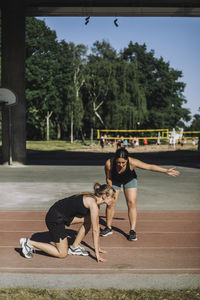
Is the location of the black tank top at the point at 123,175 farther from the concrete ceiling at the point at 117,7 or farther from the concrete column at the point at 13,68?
the concrete ceiling at the point at 117,7

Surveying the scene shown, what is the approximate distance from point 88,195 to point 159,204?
4620mm

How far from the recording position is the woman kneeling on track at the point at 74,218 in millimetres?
5098

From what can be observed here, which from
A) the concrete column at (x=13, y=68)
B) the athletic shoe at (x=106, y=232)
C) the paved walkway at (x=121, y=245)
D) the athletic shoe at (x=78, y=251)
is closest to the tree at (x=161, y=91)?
the concrete column at (x=13, y=68)

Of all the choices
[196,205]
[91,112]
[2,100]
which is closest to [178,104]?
[91,112]

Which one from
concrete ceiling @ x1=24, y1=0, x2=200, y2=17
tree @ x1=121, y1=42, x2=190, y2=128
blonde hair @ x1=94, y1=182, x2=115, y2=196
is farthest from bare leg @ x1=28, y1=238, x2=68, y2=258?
tree @ x1=121, y1=42, x2=190, y2=128

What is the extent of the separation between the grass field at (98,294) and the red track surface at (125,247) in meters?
0.53

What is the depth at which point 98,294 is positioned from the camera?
4277mm

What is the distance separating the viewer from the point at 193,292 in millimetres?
4363

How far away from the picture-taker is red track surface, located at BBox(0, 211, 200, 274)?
16.6 ft

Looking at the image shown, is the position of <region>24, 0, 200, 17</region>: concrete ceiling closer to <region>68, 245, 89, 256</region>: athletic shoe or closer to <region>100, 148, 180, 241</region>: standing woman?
<region>100, 148, 180, 241</region>: standing woman

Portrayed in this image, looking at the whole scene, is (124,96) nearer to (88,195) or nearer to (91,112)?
(91,112)

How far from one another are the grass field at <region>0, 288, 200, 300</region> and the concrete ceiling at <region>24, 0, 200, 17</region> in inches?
642

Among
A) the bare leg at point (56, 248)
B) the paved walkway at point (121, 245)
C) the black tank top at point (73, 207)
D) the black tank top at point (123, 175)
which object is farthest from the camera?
the black tank top at point (123, 175)

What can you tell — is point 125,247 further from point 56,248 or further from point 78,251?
point 56,248
